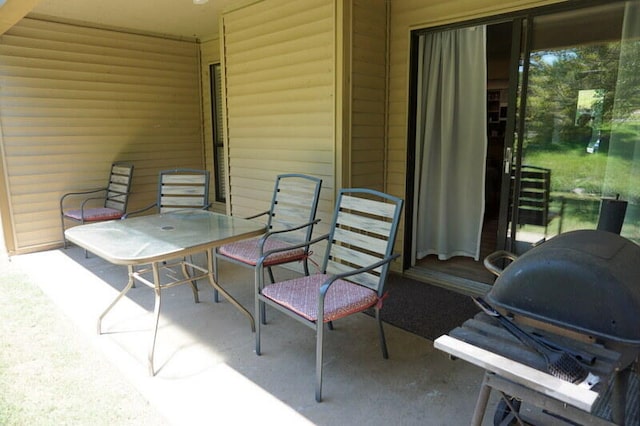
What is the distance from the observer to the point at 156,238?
239 centimetres

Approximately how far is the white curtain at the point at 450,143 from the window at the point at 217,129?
280cm

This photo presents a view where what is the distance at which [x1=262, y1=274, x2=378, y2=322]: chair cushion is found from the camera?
81.4 inches

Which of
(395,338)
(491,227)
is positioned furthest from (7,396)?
(491,227)

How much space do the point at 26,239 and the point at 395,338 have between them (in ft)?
13.3

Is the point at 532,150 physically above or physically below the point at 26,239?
above

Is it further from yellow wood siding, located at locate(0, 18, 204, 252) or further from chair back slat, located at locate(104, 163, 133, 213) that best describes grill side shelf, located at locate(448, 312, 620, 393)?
yellow wood siding, located at locate(0, 18, 204, 252)

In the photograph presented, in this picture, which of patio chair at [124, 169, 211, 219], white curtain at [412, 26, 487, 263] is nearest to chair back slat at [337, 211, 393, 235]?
white curtain at [412, 26, 487, 263]

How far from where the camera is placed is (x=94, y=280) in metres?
3.63

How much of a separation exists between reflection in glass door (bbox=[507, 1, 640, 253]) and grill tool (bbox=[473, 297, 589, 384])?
5.18 feet

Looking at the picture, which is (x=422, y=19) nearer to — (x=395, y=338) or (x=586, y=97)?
(x=586, y=97)

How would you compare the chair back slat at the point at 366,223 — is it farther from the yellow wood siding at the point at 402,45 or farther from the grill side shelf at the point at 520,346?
the yellow wood siding at the point at 402,45

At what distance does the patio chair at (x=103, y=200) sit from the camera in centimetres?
442

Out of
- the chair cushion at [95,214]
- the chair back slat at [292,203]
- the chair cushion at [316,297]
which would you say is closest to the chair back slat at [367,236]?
the chair cushion at [316,297]

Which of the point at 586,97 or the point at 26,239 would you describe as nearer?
the point at 586,97
